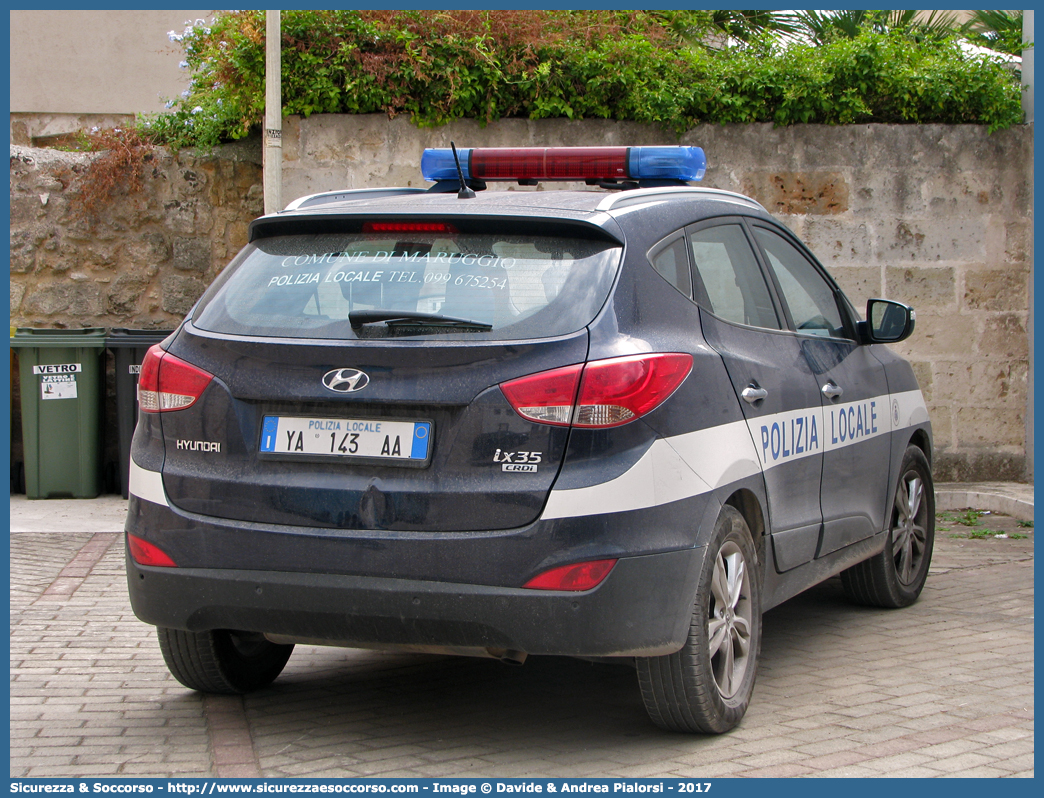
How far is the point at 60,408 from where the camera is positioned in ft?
28.3

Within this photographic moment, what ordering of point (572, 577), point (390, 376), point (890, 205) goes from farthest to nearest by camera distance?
point (890, 205) < point (390, 376) < point (572, 577)

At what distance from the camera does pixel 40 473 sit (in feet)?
28.5

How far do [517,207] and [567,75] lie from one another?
17.5 feet

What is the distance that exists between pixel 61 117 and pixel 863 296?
11.6 m

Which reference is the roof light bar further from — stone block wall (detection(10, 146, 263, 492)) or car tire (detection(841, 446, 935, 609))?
stone block wall (detection(10, 146, 263, 492))

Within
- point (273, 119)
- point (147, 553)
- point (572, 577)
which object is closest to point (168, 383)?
point (147, 553)

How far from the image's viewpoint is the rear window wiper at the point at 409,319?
3.38 meters

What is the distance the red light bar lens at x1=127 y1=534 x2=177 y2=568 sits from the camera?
354 cm

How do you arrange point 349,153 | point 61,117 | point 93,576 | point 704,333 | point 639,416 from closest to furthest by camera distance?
1. point 639,416
2. point 704,333
3. point 93,576
4. point 349,153
5. point 61,117

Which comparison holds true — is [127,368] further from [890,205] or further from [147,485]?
[890,205]

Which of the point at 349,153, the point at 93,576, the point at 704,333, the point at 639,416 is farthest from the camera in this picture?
the point at 349,153

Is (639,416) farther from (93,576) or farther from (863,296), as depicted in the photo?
(863,296)

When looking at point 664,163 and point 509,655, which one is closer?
point 509,655
